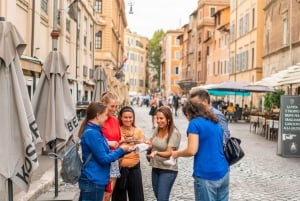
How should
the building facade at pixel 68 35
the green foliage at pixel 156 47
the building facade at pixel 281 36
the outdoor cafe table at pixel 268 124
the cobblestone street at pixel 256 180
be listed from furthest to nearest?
the green foliage at pixel 156 47 → the building facade at pixel 281 36 → the outdoor cafe table at pixel 268 124 → the building facade at pixel 68 35 → the cobblestone street at pixel 256 180

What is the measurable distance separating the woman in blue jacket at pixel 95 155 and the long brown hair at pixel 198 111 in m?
0.82

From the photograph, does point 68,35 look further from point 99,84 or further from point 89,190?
point 89,190

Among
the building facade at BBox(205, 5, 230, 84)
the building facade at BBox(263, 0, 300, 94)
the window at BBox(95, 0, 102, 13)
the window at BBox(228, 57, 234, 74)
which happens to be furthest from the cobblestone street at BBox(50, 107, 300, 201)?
the building facade at BBox(205, 5, 230, 84)

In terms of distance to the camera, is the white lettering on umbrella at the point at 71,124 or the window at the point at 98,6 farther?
the window at the point at 98,6

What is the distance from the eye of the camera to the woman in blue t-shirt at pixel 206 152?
514cm

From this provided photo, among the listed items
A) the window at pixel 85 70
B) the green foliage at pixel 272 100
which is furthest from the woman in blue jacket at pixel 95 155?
the window at pixel 85 70

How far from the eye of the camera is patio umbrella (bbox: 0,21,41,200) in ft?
17.7

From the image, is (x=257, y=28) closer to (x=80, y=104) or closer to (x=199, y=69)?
(x=80, y=104)

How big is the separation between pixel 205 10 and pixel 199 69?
860 cm

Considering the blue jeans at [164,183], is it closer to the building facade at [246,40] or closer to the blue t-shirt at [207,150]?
the blue t-shirt at [207,150]

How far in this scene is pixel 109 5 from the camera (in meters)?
52.2

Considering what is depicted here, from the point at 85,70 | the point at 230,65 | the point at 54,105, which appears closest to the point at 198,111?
the point at 54,105

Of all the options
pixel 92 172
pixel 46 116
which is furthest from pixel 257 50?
pixel 92 172

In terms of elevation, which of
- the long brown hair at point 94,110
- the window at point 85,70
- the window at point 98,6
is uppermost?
the window at point 98,6
